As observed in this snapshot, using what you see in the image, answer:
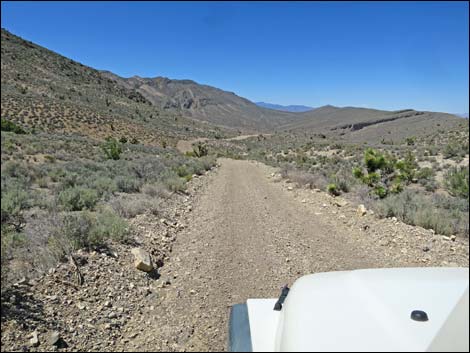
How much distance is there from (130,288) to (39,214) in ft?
13.7

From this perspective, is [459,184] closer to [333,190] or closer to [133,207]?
[333,190]

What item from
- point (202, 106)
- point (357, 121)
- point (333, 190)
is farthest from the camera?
point (202, 106)

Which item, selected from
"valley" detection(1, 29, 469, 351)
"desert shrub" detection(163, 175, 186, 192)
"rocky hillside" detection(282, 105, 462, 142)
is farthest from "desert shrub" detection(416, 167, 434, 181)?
"rocky hillside" detection(282, 105, 462, 142)

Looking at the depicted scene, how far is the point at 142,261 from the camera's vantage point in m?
5.64

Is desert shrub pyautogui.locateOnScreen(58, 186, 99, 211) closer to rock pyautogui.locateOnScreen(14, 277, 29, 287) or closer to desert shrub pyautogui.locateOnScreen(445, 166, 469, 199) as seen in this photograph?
rock pyautogui.locateOnScreen(14, 277, 29, 287)

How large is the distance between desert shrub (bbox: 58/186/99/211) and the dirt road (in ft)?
9.02

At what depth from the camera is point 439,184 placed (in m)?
13.2

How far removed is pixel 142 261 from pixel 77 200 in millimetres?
4404

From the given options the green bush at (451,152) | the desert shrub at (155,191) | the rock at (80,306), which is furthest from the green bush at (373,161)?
the rock at (80,306)

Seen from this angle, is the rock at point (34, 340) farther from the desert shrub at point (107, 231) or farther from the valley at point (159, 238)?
the desert shrub at point (107, 231)

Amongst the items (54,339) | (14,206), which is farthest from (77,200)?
(54,339)

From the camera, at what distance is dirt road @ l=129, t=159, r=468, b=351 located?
421 cm

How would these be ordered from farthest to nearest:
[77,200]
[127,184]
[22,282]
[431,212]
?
[127,184] < [77,200] < [431,212] < [22,282]

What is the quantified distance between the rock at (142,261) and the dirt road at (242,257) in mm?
310
